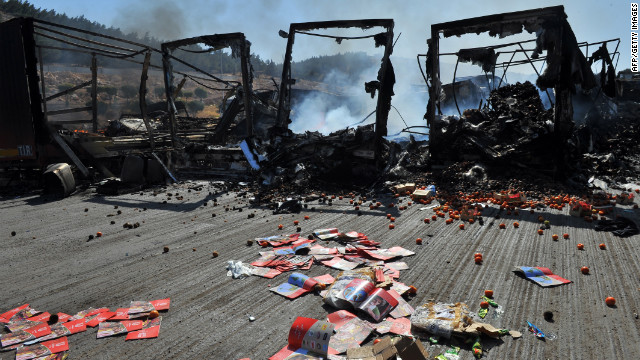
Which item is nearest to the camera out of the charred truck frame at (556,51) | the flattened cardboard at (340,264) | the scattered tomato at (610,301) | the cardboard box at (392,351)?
the cardboard box at (392,351)

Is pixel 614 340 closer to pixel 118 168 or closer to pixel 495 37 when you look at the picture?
pixel 495 37

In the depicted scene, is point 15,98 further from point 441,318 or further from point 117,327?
point 441,318

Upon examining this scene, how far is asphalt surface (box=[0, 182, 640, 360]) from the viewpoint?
10.2ft

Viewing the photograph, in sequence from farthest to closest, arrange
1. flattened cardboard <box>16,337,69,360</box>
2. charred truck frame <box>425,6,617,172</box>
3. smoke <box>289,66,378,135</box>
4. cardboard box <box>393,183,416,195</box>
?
smoke <box>289,66,378,135</box> → charred truck frame <box>425,6,617,172</box> → cardboard box <box>393,183,416,195</box> → flattened cardboard <box>16,337,69,360</box>

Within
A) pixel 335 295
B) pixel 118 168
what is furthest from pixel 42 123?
pixel 335 295

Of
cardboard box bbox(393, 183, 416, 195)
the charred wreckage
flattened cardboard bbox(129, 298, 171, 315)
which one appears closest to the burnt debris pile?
the charred wreckage

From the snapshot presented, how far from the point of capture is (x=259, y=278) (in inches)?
175

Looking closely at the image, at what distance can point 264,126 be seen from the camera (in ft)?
66.5

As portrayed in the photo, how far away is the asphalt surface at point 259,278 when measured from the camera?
10.2ft

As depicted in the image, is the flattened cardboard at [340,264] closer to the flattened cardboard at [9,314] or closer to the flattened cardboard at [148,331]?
the flattened cardboard at [148,331]

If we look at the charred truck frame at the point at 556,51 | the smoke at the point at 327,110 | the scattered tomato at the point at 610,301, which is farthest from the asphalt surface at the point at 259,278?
the smoke at the point at 327,110

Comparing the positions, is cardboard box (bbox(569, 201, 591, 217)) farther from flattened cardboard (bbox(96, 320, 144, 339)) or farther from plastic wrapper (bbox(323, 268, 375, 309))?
flattened cardboard (bbox(96, 320, 144, 339))

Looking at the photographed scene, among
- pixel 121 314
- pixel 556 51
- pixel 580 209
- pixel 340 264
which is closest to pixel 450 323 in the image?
pixel 340 264

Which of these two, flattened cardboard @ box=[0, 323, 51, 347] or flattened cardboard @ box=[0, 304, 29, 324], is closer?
flattened cardboard @ box=[0, 323, 51, 347]
